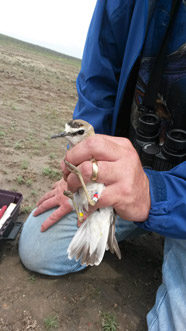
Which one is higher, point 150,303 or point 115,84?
point 115,84

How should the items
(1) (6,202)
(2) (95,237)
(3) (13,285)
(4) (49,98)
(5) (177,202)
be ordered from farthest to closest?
(4) (49,98) → (1) (6,202) → (3) (13,285) → (2) (95,237) → (5) (177,202)

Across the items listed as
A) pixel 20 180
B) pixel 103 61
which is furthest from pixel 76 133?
pixel 20 180

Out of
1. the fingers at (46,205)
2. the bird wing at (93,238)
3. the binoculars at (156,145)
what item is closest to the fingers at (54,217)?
the fingers at (46,205)

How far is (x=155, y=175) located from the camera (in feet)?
6.17

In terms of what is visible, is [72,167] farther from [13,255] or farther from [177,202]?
[13,255]

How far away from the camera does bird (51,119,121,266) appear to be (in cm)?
173

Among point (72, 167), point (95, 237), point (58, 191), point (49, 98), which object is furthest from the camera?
point (49, 98)

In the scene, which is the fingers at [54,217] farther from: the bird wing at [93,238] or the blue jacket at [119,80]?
the blue jacket at [119,80]

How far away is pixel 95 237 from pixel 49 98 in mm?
9242

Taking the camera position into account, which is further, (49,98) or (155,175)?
(49,98)

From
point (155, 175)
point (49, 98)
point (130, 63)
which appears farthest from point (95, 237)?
point (49, 98)

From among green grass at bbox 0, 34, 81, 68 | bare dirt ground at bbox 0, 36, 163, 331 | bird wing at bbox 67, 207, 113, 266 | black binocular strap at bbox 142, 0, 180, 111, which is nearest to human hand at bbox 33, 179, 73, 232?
bare dirt ground at bbox 0, 36, 163, 331

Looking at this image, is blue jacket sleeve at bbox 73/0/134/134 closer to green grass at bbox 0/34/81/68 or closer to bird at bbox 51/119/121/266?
bird at bbox 51/119/121/266

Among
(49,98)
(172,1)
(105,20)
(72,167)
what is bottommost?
(49,98)
